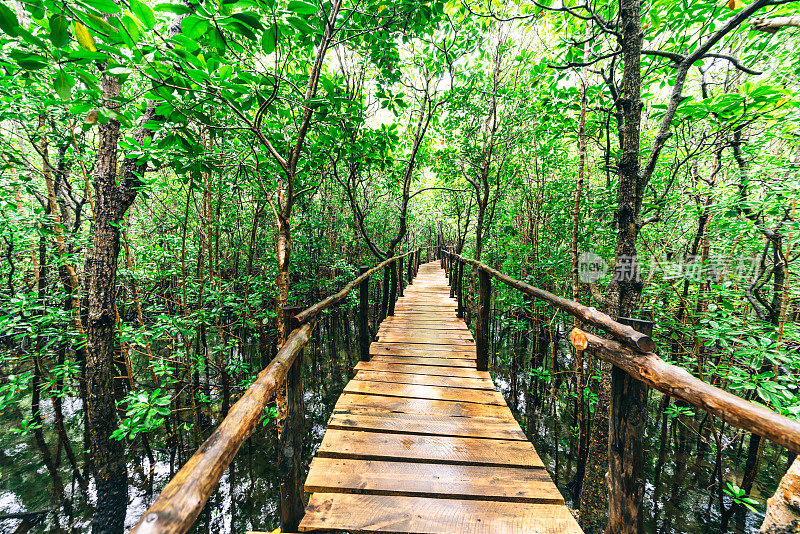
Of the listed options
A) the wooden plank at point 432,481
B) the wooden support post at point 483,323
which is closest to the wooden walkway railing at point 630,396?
the wooden plank at point 432,481

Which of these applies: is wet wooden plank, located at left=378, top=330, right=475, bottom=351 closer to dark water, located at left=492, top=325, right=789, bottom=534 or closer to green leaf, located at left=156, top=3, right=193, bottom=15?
dark water, located at left=492, top=325, right=789, bottom=534

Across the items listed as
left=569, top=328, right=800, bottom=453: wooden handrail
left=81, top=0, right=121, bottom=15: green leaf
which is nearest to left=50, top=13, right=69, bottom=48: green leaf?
left=81, top=0, right=121, bottom=15: green leaf

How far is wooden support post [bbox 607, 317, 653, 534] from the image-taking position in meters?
1.44

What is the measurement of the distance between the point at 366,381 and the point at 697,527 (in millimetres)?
6230

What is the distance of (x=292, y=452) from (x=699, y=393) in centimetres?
191

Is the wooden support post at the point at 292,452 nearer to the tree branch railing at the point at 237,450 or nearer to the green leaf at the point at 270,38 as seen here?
the tree branch railing at the point at 237,450

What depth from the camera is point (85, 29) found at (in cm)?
121

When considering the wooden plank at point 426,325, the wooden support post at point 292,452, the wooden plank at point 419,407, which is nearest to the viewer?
the wooden support post at point 292,452

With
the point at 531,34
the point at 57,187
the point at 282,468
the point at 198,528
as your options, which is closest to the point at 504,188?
the point at 531,34

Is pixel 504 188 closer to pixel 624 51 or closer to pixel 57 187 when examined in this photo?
pixel 624 51

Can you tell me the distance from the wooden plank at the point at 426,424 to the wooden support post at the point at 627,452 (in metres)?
0.83

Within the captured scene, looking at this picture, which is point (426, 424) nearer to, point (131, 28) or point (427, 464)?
point (427, 464)

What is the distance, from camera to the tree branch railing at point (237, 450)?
62cm

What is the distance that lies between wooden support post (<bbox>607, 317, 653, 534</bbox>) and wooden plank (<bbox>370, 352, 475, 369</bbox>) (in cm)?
210
